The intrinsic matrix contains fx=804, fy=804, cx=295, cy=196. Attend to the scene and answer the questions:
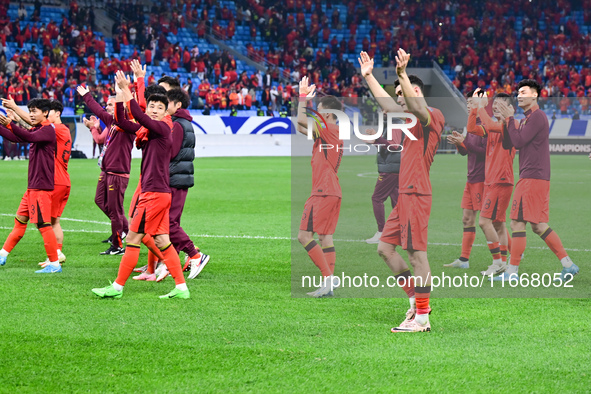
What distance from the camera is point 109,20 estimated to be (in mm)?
40719

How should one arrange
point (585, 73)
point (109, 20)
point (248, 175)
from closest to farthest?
point (248, 175) → point (109, 20) → point (585, 73)

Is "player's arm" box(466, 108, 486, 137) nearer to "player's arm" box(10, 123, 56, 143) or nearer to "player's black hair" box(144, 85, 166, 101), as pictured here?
"player's black hair" box(144, 85, 166, 101)

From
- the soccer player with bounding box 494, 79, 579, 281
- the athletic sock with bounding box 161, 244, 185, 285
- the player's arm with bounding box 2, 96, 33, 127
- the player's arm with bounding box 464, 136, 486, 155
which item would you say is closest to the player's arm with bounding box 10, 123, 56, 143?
the player's arm with bounding box 2, 96, 33, 127

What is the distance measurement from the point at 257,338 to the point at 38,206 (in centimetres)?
374

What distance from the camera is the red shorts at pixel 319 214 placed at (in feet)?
24.5

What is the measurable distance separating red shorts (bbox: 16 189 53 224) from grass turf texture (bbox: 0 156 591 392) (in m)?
0.59

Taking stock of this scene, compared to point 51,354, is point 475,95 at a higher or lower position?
higher

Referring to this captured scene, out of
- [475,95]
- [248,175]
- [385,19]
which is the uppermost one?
[385,19]

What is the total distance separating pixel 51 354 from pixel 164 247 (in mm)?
2090

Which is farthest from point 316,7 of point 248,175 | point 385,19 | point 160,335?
point 160,335

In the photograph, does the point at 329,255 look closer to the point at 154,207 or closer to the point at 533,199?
the point at 154,207

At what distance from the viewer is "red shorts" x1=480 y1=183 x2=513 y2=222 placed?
8.73 m

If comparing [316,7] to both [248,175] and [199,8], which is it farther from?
[248,175]

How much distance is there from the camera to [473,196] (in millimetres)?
9195
